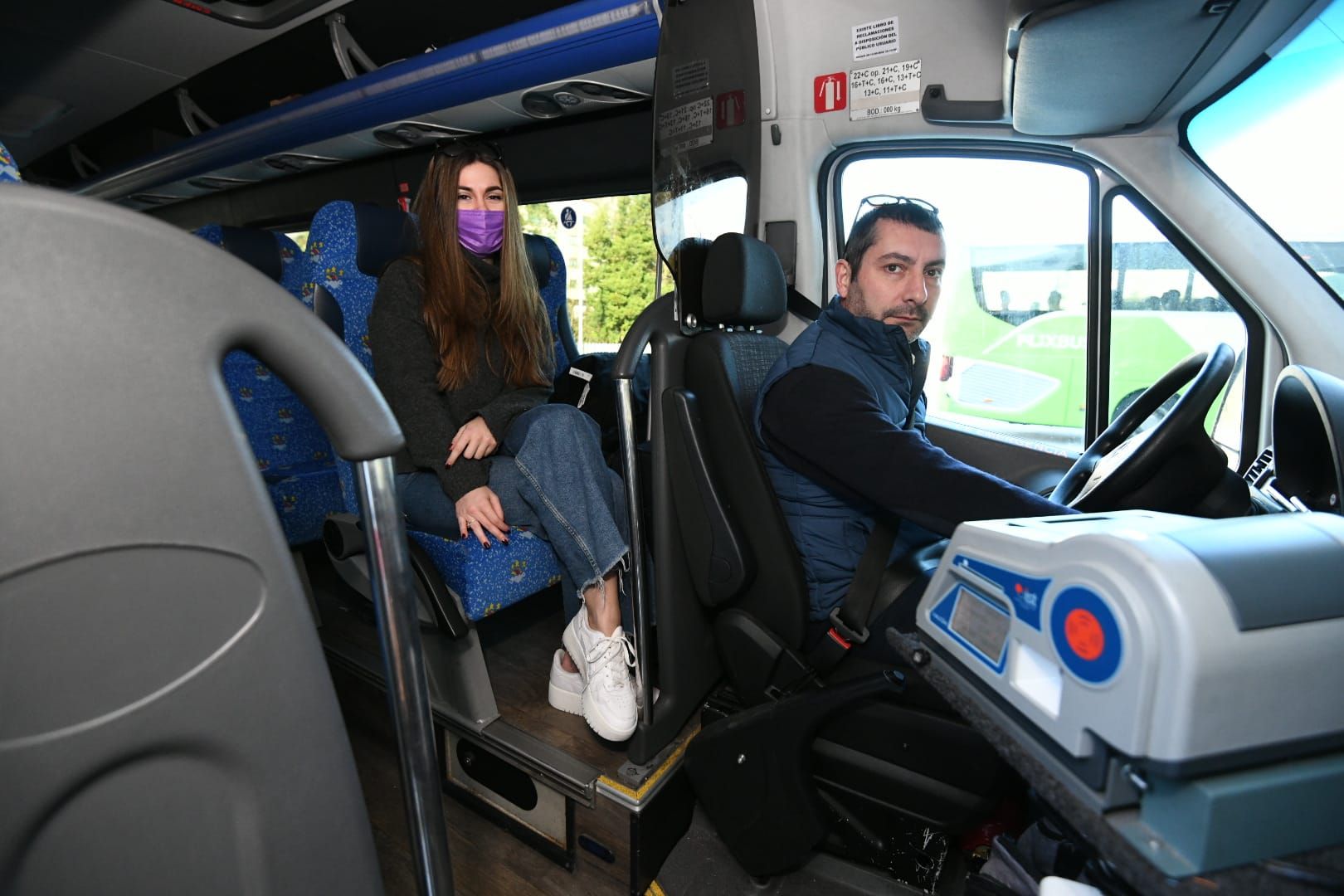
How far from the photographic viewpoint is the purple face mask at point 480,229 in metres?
2.00

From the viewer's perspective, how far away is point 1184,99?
5.89ft

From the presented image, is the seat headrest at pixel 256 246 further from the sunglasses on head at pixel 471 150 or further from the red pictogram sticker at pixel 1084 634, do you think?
the red pictogram sticker at pixel 1084 634

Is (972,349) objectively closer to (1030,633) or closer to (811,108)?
(811,108)

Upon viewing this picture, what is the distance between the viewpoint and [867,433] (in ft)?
4.47

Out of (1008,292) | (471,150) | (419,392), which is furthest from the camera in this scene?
(1008,292)

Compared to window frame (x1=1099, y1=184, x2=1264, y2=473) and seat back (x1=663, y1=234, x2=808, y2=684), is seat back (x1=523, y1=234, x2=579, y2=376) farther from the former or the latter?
window frame (x1=1099, y1=184, x2=1264, y2=473)

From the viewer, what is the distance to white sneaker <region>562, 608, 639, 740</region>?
1.66 m

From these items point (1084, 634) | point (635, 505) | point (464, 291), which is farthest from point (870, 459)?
point (464, 291)

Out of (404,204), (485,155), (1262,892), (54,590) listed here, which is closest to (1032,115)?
(485,155)

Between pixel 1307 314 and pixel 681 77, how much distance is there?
2.06 m

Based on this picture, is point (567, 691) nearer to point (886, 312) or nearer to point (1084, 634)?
point (886, 312)

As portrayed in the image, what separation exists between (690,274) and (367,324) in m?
1.06

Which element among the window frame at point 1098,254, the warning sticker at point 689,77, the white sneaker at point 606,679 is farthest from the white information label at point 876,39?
the white sneaker at point 606,679

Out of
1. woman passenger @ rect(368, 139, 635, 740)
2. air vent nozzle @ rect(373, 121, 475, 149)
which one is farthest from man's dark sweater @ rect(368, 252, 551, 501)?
air vent nozzle @ rect(373, 121, 475, 149)
